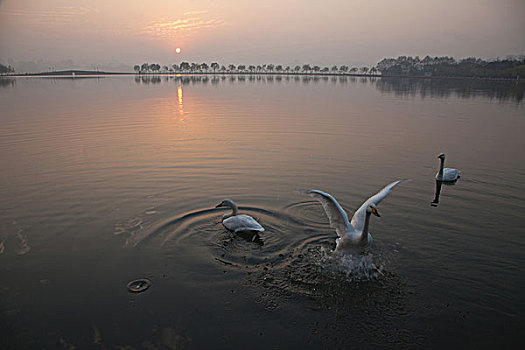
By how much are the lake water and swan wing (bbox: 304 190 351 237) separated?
802 millimetres

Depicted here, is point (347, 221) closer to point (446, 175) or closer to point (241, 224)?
A: point (241, 224)

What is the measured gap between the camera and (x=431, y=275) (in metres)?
7.61

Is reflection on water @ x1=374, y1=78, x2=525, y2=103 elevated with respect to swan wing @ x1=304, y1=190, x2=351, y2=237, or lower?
elevated

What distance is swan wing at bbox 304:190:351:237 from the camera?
721cm

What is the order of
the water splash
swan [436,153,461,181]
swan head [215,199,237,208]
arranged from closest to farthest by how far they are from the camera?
1. the water splash
2. swan head [215,199,237,208]
3. swan [436,153,461,181]

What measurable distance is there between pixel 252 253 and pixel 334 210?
7.77ft

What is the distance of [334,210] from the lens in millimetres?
7430

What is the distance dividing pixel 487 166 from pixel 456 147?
171 inches

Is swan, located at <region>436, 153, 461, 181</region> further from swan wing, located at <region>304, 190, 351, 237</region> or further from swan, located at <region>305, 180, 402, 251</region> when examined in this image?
swan wing, located at <region>304, 190, 351, 237</region>

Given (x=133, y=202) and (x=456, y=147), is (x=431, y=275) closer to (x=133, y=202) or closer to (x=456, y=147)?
(x=133, y=202)

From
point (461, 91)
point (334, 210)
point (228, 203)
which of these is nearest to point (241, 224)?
point (228, 203)

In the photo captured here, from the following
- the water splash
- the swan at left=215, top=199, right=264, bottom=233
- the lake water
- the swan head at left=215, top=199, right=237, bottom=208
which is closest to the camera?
the lake water

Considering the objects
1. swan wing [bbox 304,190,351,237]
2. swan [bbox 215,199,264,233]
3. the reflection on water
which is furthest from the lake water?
the reflection on water

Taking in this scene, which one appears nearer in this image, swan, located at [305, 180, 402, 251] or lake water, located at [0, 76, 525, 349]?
lake water, located at [0, 76, 525, 349]
